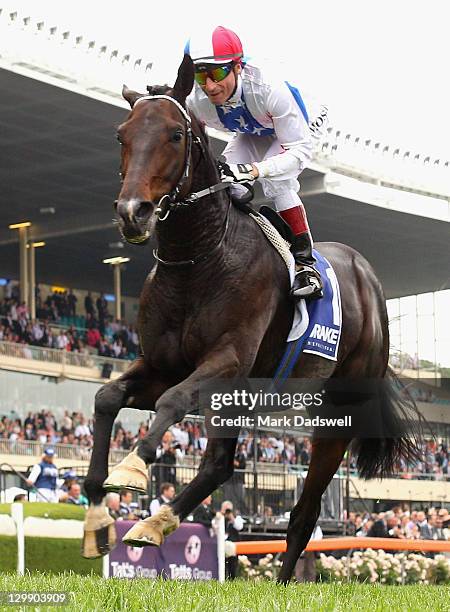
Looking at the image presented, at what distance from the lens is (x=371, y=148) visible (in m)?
33.1

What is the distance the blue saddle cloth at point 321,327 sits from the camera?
6367 millimetres

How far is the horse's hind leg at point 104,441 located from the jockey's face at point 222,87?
57.1 inches

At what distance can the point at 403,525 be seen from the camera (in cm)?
1802

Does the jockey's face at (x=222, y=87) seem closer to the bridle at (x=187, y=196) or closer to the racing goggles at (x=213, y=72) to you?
the racing goggles at (x=213, y=72)

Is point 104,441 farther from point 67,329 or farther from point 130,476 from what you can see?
point 67,329

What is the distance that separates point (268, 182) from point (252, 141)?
38 cm

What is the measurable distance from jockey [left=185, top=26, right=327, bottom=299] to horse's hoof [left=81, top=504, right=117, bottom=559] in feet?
5.59

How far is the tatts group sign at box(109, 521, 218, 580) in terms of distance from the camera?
10.5m

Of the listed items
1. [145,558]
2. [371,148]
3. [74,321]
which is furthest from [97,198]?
[145,558]

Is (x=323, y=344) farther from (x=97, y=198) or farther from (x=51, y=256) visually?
(x=51, y=256)

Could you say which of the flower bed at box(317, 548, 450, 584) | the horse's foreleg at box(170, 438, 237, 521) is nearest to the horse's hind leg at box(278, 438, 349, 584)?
the horse's foreleg at box(170, 438, 237, 521)

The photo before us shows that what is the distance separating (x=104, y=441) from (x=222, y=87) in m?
1.95

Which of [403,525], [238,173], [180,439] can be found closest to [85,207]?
[180,439]

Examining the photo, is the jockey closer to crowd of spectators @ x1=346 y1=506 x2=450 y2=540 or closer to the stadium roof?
crowd of spectators @ x1=346 y1=506 x2=450 y2=540
